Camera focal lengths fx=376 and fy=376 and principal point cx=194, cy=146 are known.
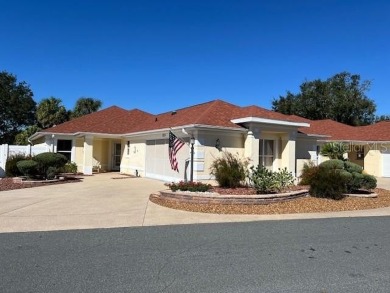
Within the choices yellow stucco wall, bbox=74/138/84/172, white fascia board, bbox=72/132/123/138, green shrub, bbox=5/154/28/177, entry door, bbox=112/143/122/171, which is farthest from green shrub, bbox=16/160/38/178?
entry door, bbox=112/143/122/171

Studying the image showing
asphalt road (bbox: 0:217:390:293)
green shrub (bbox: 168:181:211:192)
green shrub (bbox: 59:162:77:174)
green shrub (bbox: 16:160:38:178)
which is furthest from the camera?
green shrub (bbox: 59:162:77:174)

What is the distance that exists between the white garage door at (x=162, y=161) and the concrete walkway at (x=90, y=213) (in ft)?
11.6

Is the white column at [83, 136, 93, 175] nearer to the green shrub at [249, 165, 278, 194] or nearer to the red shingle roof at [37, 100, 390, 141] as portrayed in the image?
the red shingle roof at [37, 100, 390, 141]

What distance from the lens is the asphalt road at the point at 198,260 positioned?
4922 mm

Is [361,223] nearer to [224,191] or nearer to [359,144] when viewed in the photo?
[224,191]

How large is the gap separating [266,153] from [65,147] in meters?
13.9

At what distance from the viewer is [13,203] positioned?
38.9ft

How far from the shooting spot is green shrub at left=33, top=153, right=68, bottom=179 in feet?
59.5

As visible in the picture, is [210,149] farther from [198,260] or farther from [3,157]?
[3,157]

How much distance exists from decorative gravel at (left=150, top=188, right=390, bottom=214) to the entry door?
15107mm

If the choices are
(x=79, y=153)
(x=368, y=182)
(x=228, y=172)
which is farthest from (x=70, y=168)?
(x=368, y=182)

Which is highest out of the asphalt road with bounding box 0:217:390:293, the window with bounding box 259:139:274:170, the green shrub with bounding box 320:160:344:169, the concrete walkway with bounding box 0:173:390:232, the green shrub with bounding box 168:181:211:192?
the window with bounding box 259:139:274:170

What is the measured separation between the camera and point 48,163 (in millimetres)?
18188

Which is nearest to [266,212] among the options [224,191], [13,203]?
[224,191]
